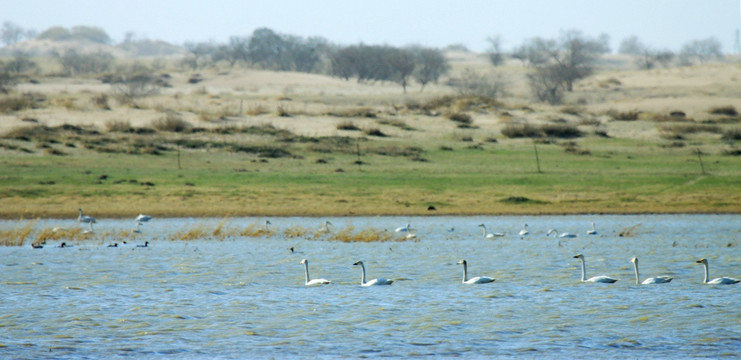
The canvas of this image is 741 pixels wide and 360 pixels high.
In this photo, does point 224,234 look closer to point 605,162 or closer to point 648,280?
point 648,280

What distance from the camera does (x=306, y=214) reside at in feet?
111

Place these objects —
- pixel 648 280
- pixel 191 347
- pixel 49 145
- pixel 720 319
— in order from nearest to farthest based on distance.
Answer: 1. pixel 191 347
2. pixel 720 319
3. pixel 648 280
4. pixel 49 145

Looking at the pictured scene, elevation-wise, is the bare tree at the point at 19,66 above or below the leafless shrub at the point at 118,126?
above

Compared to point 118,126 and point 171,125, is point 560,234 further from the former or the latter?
point 118,126

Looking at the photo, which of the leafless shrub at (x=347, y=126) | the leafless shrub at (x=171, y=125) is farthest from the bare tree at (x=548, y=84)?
the leafless shrub at (x=171, y=125)

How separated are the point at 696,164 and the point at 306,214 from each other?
2253 cm

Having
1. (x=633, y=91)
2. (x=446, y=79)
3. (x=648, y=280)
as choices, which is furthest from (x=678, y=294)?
(x=446, y=79)

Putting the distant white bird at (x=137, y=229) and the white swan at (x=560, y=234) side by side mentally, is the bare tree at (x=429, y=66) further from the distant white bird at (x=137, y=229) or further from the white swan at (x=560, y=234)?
the white swan at (x=560, y=234)

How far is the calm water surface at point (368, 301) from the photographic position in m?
12.6

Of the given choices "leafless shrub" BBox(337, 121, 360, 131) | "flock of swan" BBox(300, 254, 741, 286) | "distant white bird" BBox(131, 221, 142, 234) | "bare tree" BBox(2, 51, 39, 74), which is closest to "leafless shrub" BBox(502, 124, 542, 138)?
"leafless shrub" BBox(337, 121, 360, 131)

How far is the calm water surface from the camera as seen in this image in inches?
496

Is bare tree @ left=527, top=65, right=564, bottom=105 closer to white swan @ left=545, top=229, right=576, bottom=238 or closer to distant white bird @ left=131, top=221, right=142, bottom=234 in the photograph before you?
white swan @ left=545, top=229, right=576, bottom=238

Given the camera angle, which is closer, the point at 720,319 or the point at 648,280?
the point at 720,319

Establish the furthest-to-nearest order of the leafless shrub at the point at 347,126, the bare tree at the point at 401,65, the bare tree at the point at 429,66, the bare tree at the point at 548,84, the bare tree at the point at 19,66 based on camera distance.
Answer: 1. the bare tree at the point at 429,66
2. the bare tree at the point at 19,66
3. the bare tree at the point at 401,65
4. the bare tree at the point at 548,84
5. the leafless shrub at the point at 347,126
